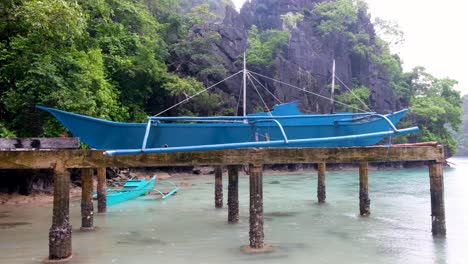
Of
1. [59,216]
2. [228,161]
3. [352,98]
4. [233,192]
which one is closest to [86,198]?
[59,216]

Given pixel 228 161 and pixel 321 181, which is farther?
pixel 321 181

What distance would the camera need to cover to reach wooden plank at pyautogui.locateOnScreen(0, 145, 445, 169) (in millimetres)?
6773

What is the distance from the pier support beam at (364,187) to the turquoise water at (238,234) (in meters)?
0.38

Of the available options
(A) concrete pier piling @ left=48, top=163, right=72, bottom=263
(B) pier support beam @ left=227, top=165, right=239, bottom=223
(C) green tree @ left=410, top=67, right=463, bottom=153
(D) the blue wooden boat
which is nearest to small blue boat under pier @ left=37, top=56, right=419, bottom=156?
(B) pier support beam @ left=227, top=165, right=239, bottom=223

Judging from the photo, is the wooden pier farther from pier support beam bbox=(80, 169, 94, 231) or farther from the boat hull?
pier support beam bbox=(80, 169, 94, 231)

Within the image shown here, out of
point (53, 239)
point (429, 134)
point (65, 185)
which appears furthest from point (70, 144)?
point (429, 134)

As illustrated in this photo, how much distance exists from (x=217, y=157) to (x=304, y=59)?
34.8m

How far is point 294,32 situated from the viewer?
41188 millimetres

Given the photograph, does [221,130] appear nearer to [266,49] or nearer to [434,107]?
[266,49]

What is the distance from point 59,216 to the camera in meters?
7.03

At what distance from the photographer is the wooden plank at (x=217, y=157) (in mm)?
6773

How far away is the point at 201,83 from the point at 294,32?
16210 millimetres

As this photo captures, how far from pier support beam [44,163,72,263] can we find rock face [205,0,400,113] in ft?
92.2

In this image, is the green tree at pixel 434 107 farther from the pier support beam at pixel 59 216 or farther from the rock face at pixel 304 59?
the pier support beam at pixel 59 216
